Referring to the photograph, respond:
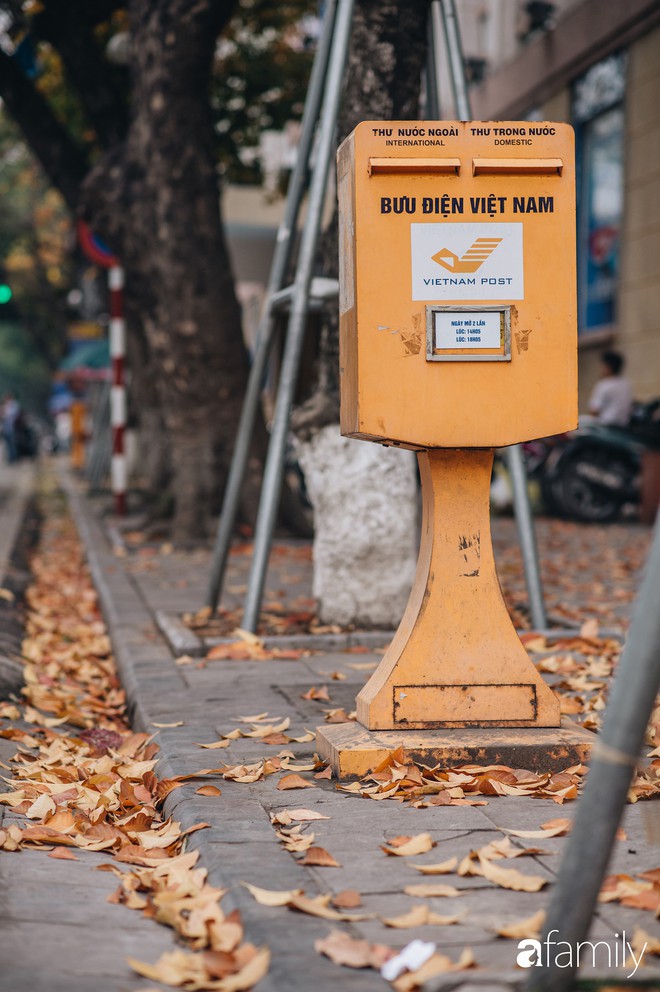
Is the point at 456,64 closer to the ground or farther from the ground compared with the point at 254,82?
closer to the ground

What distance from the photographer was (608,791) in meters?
2.24

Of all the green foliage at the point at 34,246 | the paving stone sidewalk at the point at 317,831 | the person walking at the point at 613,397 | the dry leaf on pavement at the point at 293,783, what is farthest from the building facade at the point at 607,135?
the green foliage at the point at 34,246

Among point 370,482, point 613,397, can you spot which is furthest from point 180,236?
point 613,397

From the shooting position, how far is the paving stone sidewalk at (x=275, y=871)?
2.55 m

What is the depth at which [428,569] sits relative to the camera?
3.99 metres

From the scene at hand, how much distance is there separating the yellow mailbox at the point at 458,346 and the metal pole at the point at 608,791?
1704mm

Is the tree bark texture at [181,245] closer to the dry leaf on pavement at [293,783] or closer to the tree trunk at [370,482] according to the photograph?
the tree trunk at [370,482]

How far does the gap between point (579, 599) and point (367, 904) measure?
516 centimetres

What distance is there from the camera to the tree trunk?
628 cm

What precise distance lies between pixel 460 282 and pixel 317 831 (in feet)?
5.35

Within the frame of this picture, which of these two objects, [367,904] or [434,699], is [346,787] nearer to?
[434,699]

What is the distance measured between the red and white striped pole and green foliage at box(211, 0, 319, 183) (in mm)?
3178

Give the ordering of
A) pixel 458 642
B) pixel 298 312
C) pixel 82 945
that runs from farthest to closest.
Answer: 1. pixel 298 312
2. pixel 458 642
3. pixel 82 945

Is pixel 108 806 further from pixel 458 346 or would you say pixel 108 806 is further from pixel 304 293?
pixel 304 293
